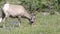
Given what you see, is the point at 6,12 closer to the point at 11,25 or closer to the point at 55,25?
the point at 11,25

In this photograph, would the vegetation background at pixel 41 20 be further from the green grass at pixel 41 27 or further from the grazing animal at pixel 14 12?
the grazing animal at pixel 14 12

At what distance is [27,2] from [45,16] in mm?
1780

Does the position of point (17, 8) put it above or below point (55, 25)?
above

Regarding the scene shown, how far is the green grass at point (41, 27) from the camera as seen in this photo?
10719 millimetres

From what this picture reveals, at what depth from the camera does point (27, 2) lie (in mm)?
15914

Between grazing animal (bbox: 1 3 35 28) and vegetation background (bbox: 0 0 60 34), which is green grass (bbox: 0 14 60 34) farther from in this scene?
grazing animal (bbox: 1 3 35 28)

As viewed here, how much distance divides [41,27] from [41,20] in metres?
1.90

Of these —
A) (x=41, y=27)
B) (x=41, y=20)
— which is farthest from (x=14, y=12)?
(x=41, y=20)

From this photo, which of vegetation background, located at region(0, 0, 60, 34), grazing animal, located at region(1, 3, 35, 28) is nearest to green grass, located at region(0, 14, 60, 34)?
vegetation background, located at region(0, 0, 60, 34)

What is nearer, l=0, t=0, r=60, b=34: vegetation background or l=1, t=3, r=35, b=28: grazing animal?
l=0, t=0, r=60, b=34: vegetation background

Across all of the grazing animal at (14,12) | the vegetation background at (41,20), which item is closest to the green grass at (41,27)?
the vegetation background at (41,20)

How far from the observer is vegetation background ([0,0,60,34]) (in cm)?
1089

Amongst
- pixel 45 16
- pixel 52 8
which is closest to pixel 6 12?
pixel 45 16

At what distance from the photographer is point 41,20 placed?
536 inches
